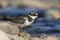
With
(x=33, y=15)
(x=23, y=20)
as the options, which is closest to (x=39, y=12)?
(x=33, y=15)

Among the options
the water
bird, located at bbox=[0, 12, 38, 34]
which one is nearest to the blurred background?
the water

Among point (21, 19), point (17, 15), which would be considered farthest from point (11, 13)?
point (21, 19)

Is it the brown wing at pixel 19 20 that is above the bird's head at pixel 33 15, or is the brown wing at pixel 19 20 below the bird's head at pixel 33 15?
below

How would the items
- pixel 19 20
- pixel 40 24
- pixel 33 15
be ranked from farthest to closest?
pixel 40 24 → pixel 33 15 → pixel 19 20

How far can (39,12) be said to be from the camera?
314cm

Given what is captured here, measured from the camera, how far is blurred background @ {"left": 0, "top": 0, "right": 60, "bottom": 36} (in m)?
3.10

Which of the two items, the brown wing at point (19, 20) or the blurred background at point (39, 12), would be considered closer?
the brown wing at point (19, 20)

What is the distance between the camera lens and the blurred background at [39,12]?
3.10 m

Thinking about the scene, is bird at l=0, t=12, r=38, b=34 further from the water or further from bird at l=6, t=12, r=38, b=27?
the water

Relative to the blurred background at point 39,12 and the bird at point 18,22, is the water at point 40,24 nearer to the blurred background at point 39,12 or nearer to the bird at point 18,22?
the blurred background at point 39,12

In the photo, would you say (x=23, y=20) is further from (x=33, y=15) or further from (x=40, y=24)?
(x=40, y=24)

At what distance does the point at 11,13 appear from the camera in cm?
310

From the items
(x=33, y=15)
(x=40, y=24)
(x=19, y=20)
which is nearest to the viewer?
(x=19, y=20)

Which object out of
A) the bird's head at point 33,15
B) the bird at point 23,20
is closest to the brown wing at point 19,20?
the bird at point 23,20
